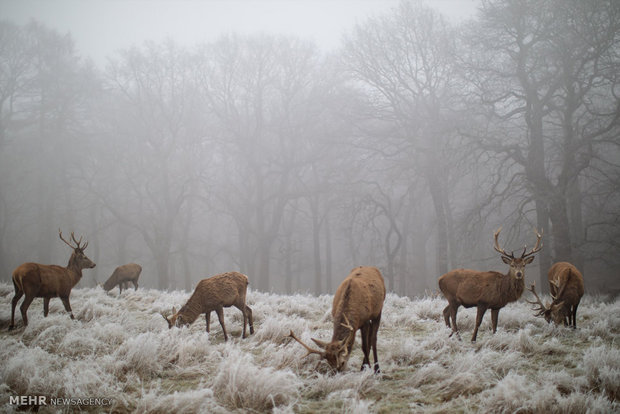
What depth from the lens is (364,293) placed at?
4.61 metres

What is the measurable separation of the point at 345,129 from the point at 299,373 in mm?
13959

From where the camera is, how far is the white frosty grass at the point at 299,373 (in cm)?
362

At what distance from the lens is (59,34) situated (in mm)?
21594

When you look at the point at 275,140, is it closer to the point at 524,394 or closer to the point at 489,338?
the point at 489,338

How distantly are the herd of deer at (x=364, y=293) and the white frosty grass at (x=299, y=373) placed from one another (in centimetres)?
38

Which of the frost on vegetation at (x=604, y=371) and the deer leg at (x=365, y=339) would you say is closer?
the frost on vegetation at (x=604, y=371)

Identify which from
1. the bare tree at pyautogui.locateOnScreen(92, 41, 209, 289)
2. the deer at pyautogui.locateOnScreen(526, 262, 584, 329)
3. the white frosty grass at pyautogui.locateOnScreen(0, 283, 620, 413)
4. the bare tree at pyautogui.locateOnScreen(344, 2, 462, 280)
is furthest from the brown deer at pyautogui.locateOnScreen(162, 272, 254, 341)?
the bare tree at pyautogui.locateOnScreen(92, 41, 209, 289)

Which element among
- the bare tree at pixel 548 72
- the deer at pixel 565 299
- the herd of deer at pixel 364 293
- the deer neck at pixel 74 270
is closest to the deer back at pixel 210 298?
the herd of deer at pixel 364 293

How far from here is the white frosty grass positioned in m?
3.62

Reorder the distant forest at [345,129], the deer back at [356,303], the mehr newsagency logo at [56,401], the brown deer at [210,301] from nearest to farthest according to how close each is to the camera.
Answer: the mehr newsagency logo at [56,401] → the deer back at [356,303] → the brown deer at [210,301] → the distant forest at [345,129]

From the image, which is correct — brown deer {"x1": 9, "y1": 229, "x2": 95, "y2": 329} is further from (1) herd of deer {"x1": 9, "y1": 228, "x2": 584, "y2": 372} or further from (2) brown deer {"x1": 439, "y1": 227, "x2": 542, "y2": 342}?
(2) brown deer {"x1": 439, "y1": 227, "x2": 542, "y2": 342}

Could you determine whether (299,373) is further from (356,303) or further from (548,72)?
(548,72)

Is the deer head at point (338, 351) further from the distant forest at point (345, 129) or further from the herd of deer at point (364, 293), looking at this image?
the distant forest at point (345, 129)

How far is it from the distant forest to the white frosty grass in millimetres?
8029
